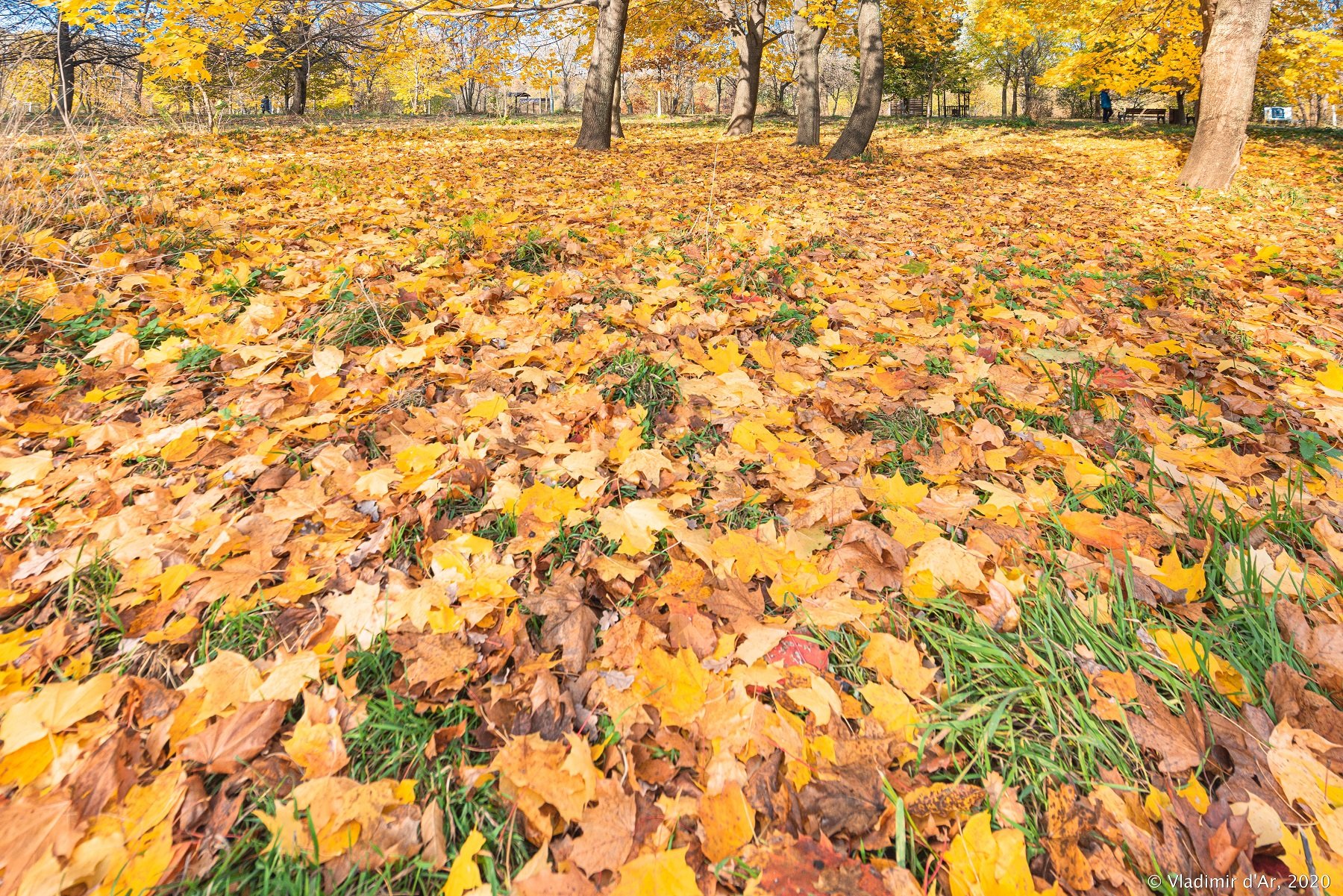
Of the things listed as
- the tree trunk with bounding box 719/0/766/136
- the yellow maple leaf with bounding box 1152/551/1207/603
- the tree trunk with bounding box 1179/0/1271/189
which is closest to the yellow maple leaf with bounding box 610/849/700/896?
the yellow maple leaf with bounding box 1152/551/1207/603

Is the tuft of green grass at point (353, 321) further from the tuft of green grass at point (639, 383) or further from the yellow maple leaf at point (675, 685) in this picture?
the yellow maple leaf at point (675, 685)

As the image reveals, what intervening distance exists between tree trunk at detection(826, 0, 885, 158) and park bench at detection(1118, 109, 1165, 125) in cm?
1950

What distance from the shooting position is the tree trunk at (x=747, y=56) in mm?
13195

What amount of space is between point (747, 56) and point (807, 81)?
5.80 meters

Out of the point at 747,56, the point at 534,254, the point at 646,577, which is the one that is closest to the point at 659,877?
the point at 646,577

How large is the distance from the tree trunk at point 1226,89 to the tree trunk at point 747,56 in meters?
8.17

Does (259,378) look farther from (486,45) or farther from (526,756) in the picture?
(486,45)

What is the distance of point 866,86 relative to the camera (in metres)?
8.29

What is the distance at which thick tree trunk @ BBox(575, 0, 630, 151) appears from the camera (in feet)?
26.7

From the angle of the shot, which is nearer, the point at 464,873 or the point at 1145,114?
the point at 464,873

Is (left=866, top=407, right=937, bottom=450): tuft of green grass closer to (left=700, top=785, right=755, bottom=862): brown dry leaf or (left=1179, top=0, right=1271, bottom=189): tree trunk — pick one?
(left=700, top=785, right=755, bottom=862): brown dry leaf

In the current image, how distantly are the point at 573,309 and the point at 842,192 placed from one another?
15.5 feet

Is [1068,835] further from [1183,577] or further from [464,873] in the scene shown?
[464,873]

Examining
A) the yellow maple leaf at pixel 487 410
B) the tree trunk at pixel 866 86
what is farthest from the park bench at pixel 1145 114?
the yellow maple leaf at pixel 487 410
